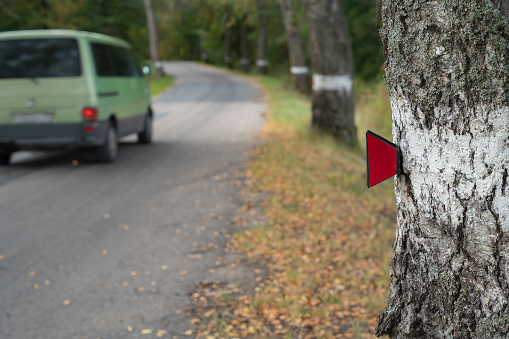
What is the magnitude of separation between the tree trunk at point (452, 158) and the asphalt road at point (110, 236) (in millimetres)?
2156

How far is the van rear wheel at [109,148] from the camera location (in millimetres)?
9383

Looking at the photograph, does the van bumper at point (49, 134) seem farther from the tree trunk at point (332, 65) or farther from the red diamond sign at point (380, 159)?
the red diamond sign at point (380, 159)

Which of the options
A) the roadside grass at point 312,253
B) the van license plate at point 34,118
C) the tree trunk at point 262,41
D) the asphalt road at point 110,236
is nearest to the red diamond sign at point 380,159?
the roadside grass at point 312,253

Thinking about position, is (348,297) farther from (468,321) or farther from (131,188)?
(131,188)

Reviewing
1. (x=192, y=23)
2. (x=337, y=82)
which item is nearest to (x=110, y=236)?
(x=337, y=82)

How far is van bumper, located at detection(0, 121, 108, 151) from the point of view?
8727mm

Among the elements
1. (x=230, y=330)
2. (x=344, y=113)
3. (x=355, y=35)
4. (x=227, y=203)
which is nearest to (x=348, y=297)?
(x=230, y=330)

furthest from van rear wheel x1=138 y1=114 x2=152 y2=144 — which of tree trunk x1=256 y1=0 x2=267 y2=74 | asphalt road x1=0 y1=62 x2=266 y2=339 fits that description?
tree trunk x1=256 y1=0 x2=267 y2=74

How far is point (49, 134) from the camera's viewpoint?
877 centimetres

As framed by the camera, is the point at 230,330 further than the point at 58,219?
No

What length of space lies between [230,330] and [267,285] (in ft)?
2.65

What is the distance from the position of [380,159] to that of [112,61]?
334 inches

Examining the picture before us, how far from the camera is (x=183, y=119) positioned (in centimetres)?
1780

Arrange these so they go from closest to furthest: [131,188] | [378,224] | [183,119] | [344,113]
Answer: [378,224]
[131,188]
[344,113]
[183,119]
